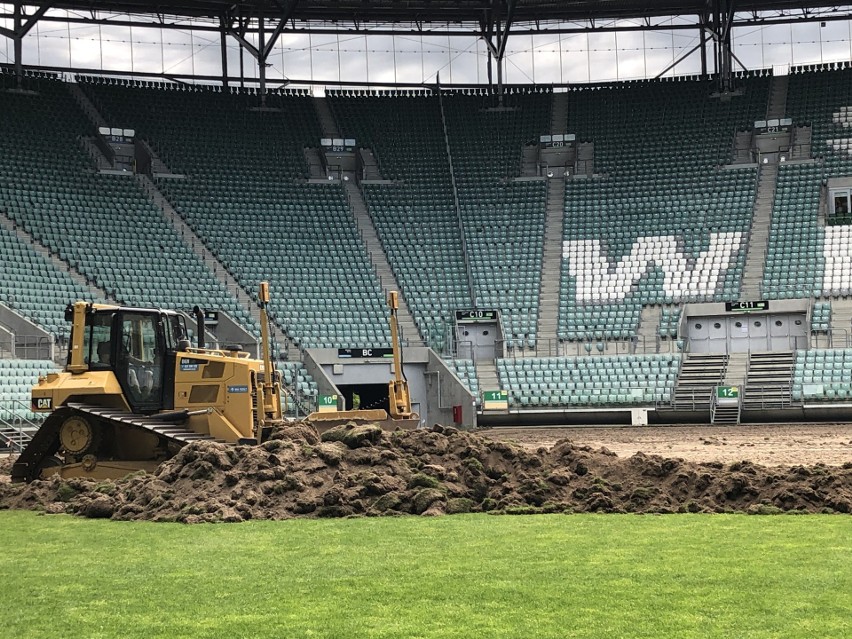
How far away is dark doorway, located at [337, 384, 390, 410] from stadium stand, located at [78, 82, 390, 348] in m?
1.78

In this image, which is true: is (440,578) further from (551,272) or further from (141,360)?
(551,272)

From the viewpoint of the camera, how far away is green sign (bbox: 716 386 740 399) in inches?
1366

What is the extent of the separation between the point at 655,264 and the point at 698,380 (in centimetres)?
640

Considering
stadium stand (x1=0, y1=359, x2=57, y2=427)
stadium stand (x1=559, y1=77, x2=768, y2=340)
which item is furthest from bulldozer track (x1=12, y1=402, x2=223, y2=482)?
stadium stand (x1=559, y1=77, x2=768, y2=340)

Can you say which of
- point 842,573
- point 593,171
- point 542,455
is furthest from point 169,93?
point 842,573

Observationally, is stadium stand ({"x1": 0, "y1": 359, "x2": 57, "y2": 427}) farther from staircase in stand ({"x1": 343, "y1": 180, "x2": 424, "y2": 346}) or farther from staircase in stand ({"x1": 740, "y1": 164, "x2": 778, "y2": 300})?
staircase in stand ({"x1": 740, "y1": 164, "x2": 778, "y2": 300})

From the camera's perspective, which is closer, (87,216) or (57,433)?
(57,433)

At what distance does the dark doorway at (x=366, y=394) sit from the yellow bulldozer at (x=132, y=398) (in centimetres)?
2040

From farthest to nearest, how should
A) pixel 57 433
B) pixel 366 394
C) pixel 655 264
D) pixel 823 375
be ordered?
1. pixel 655 264
2. pixel 366 394
3. pixel 823 375
4. pixel 57 433

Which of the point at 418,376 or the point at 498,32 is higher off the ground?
the point at 498,32

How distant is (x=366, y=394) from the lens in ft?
131

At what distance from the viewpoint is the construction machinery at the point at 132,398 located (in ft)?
55.5

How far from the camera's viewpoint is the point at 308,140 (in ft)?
157

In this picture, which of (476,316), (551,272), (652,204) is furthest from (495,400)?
(652,204)
